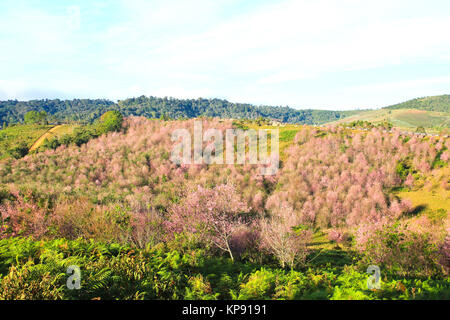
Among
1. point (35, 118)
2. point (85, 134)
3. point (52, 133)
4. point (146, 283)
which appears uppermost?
point (35, 118)

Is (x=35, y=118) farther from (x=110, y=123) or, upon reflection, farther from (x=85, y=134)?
(x=110, y=123)

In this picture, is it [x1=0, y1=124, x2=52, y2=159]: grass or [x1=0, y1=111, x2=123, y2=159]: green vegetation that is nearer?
[x1=0, y1=111, x2=123, y2=159]: green vegetation

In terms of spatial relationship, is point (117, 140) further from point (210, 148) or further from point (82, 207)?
point (82, 207)

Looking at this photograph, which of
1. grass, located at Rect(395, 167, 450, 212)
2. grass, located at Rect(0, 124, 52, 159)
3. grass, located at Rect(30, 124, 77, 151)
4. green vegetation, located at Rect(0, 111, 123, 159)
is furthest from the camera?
grass, located at Rect(30, 124, 77, 151)

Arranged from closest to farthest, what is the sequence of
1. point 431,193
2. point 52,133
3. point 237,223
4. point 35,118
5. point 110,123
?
point 237,223
point 431,193
point 110,123
point 52,133
point 35,118

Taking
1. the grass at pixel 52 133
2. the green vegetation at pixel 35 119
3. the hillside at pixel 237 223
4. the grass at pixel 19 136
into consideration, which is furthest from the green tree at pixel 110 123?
the green vegetation at pixel 35 119

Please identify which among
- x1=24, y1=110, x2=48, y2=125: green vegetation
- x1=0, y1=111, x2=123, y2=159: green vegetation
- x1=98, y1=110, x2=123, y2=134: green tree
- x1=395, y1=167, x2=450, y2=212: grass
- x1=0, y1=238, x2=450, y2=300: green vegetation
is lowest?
x1=395, y1=167, x2=450, y2=212: grass

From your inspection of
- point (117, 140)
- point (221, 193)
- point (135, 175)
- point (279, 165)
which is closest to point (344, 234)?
point (221, 193)

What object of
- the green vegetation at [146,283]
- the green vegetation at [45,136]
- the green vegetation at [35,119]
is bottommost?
the green vegetation at [146,283]

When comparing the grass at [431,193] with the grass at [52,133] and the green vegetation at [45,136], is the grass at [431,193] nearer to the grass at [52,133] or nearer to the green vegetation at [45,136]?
the green vegetation at [45,136]

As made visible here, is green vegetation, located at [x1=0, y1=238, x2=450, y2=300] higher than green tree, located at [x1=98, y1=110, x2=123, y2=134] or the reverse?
the reverse

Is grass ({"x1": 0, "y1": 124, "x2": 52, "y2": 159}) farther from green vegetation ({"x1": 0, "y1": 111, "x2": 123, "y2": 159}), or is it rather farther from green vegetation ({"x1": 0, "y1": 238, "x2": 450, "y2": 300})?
green vegetation ({"x1": 0, "y1": 238, "x2": 450, "y2": 300})

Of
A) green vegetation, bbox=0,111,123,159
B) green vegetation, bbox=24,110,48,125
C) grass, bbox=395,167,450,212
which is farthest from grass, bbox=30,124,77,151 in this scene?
grass, bbox=395,167,450,212

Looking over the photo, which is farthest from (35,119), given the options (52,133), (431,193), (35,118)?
(431,193)
